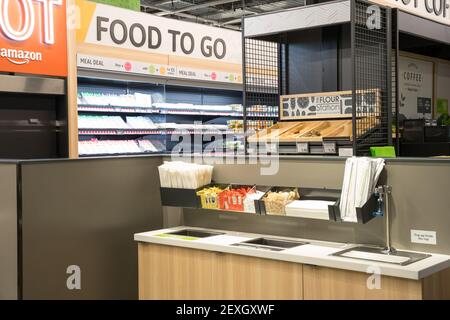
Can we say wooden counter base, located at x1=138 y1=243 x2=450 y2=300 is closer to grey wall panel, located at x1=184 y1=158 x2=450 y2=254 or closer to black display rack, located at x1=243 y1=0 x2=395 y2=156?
grey wall panel, located at x1=184 y1=158 x2=450 y2=254

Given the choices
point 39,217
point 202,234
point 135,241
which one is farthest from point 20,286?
point 202,234

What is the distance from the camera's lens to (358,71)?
448cm

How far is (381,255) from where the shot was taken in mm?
3180

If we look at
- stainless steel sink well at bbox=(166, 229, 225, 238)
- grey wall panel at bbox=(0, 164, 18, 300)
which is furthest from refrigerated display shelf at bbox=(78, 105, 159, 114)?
grey wall panel at bbox=(0, 164, 18, 300)

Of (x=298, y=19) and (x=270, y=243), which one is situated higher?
(x=298, y=19)

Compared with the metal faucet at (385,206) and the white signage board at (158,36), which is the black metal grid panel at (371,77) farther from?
the white signage board at (158,36)

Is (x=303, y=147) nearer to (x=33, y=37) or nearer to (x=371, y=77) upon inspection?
(x=371, y=77)

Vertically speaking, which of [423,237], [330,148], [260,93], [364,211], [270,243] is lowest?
[270,243]

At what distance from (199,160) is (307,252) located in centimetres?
130

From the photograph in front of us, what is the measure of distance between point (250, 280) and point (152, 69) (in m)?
4.40

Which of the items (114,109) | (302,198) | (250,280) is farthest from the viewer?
(114,109)

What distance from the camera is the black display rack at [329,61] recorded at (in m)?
4.30

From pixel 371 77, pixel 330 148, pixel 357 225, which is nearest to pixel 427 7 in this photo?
pixel 371 77

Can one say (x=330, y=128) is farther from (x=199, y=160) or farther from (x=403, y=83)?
(x=403, y=83)
